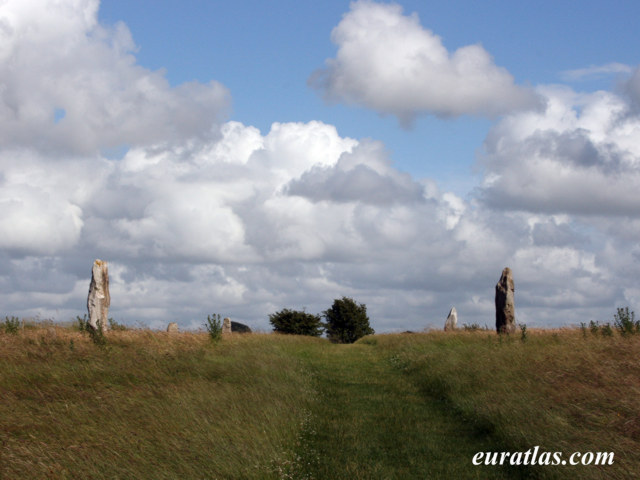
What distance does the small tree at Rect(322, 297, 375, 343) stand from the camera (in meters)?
42.2

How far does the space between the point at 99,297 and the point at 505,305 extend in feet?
66.5

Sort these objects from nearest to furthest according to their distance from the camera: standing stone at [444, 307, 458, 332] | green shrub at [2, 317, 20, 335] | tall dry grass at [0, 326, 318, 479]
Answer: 1. tall dry grass at [0, 326, 318, 479]
2. green shrub at [2, 317, 20, 335]
3. standing stone at [444, 307, 458, 332]

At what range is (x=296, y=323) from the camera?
3941 centimetres

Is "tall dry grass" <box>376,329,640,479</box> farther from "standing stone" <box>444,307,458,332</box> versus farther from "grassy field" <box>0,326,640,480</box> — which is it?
"standing stone" <box>444,307,458,332</box>

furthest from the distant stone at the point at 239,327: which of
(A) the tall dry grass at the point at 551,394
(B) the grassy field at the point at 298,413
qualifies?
(A) the tall dry grass at the point at 551,394

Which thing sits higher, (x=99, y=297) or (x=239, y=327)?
(x=99, y=297)

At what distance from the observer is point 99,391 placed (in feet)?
41.9

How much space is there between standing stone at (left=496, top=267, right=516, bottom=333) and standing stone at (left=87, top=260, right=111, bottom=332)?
778 inches

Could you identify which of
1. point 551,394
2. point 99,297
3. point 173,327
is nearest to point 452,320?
point 173,327

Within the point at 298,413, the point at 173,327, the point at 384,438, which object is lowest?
the point at 384,438

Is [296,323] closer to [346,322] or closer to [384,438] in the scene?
[346,322]

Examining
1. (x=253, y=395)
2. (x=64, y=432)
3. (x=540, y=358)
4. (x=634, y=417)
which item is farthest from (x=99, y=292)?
(x=634, y=417)

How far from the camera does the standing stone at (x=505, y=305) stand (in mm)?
28797

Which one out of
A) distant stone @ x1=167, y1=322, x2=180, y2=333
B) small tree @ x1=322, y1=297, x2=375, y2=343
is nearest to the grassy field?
distant stone @ x1=167, y1=322, x2=180, y2=333
